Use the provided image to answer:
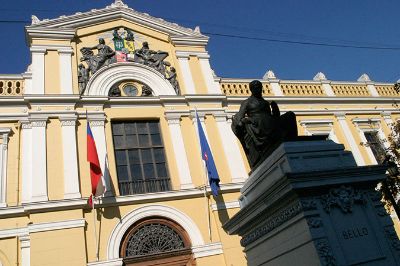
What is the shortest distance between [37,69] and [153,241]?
24.0 feet

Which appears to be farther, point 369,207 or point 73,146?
point 73,146

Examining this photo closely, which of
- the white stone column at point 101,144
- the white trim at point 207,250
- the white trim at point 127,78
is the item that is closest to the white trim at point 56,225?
the white stone column at point 101,144

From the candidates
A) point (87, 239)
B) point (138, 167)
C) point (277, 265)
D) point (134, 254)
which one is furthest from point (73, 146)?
point (277, 265)

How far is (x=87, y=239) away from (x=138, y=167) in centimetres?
305

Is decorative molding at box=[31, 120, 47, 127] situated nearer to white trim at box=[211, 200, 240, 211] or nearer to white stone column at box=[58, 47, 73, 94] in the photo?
white stone column at box=[58, 47, 73, 94]

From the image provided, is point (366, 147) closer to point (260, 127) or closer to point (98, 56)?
point (98, 56)

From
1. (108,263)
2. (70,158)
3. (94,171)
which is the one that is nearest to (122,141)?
(70,158)

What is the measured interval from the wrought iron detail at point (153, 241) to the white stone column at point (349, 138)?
367 inches

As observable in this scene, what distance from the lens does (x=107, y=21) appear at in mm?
16172

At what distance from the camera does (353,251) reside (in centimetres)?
454

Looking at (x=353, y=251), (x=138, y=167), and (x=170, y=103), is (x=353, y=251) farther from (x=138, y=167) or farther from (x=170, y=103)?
(x=170, y=103)

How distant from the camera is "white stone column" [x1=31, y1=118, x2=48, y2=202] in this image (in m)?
11.2

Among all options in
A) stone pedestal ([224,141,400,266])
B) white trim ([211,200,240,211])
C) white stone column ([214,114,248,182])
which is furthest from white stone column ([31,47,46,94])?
stone pedestal ([224,141,400,266])

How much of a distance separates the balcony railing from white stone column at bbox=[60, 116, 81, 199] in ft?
4.82
